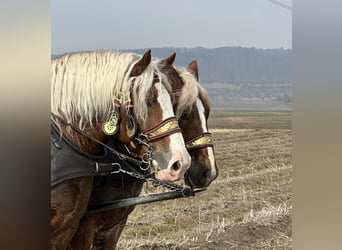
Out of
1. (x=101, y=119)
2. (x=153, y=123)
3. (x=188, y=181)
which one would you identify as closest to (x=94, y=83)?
(x=101, y=119)

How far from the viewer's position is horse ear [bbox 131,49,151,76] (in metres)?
2.74

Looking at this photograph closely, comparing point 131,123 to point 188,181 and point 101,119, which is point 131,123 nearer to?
point 101,119

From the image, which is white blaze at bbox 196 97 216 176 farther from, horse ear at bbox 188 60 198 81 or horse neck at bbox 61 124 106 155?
horse neck at bbox 61 124 106 155

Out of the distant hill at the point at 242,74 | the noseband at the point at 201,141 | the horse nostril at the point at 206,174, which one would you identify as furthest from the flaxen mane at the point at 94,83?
the horse nostril at the point at 206,174

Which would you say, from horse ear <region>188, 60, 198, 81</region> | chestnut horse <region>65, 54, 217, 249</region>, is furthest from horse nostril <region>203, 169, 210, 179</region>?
horse ear <region>188, 60, 198, 81</region>

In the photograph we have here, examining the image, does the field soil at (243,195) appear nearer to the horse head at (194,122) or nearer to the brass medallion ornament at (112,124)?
the horse head at (194,122)

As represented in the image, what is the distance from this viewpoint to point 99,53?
2.80 m

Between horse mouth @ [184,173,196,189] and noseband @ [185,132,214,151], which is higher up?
noseband @ [185,132,214,151]

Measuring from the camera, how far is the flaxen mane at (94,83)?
108 inches

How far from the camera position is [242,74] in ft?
8.93

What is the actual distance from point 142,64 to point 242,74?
42cm

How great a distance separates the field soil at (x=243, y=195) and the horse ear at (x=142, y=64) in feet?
1.15
